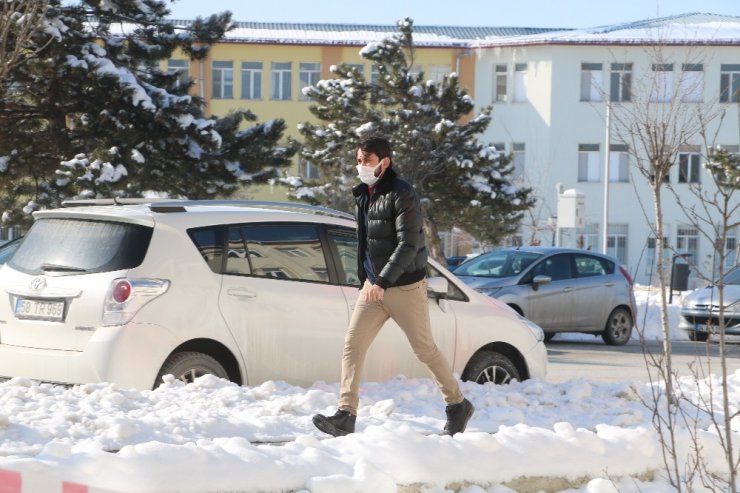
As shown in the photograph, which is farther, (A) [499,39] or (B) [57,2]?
(A) [499,39]

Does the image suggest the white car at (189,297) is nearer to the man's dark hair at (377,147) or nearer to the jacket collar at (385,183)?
the jacket collar at (385,183)

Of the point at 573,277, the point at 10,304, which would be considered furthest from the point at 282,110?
the point at 10,304

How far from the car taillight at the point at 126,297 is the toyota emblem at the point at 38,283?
0.61 meters

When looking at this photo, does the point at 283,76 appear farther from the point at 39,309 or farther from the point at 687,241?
the point at 39,309

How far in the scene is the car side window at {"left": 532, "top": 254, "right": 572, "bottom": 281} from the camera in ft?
72.4

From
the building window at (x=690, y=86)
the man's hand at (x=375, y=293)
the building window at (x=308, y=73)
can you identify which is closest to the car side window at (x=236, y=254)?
the man's hand at (x=375, y=293)

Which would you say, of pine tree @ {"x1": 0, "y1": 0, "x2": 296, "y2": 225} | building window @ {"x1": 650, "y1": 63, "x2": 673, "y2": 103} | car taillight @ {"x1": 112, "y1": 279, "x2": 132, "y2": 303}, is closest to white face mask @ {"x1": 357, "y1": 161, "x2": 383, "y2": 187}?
car taillight @ {"x1": 112, "y1": 279, "x2": 132, "y2": 303}

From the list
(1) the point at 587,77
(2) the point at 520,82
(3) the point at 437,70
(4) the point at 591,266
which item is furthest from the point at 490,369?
(3) the point at 437,70

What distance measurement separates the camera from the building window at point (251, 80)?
210ft

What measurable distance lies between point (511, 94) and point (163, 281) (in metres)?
52.8

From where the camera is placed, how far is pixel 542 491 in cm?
756

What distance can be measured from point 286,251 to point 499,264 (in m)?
12.3

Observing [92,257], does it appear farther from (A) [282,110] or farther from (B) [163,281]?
(A) [282,110]

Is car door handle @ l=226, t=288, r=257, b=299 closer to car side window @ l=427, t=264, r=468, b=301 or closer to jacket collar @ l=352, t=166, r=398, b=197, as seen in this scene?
jacket collar @ l=352, t=166, r=398, b=197
